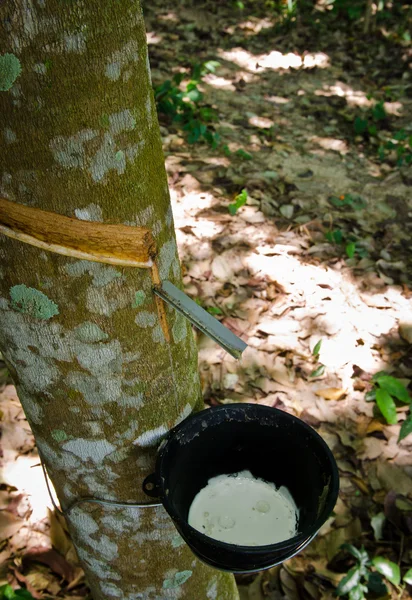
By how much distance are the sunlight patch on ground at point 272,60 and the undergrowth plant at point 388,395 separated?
12.6 feet

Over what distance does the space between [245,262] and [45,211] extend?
6.80 ft

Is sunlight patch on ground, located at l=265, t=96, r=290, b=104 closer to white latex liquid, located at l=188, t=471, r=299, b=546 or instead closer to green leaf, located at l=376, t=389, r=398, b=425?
green leaf, located at l=376, t=389, r=398, b=425

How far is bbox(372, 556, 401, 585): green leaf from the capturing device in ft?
5.62

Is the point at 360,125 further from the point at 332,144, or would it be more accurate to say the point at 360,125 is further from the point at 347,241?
the point at 347,241

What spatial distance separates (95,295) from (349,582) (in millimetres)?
1407

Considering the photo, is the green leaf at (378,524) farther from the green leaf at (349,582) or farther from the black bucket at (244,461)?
the black bucket at (244,461)

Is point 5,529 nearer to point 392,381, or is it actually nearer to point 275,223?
point 392,381

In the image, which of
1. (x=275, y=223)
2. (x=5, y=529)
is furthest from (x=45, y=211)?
(x=275, y=223)

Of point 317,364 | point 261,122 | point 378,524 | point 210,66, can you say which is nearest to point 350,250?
point 317,364

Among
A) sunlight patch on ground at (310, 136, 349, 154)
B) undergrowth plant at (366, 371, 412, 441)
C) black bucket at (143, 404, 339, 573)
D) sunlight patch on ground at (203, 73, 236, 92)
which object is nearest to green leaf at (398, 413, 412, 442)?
undergrowth plant at (366, 371, 412, 441)

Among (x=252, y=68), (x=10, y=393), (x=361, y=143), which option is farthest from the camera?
(x=252, y=68)

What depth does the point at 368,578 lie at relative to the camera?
1.75 meters

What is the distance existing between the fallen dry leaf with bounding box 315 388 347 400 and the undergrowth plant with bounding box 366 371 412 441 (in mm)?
108

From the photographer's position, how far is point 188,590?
1370 mm
